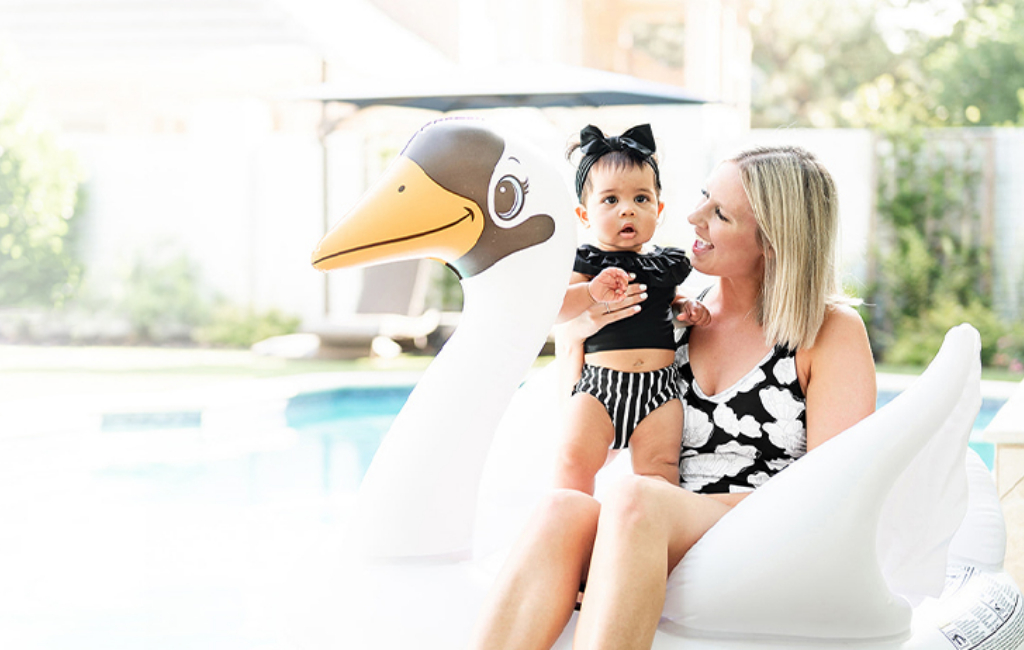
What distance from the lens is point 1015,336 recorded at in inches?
336

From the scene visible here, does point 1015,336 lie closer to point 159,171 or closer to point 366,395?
point 366,395

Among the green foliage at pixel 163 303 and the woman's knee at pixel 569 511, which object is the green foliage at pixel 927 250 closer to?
the green foliage at pixel 163 303

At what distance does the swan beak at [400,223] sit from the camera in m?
1.83

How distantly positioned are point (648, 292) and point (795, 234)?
312 mm

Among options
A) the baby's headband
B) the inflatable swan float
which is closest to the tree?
the baby's headband

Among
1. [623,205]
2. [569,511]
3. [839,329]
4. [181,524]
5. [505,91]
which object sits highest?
[505,91]

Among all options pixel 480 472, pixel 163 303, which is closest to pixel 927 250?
pixel 163 303

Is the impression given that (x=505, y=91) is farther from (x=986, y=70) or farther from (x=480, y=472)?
(x=986, y=70)

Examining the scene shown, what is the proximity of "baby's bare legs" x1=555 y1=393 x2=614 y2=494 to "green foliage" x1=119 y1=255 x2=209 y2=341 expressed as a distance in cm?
845

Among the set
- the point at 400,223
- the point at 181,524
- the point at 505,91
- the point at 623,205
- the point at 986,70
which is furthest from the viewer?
the point at 986,70

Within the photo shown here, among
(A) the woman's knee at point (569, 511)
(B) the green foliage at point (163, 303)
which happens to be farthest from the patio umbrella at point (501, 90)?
(A) the woman's knee at point (569, 511)

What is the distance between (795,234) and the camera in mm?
2029

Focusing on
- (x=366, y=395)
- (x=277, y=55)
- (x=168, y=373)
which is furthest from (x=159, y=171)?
(x=366, y=395)

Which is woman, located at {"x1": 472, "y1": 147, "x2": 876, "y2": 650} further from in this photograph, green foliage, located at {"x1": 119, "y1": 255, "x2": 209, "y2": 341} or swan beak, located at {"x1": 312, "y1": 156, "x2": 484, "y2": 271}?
green foliage, located at {"x1": 119, "y1": 255, "x2": 209, "y2": 341}
